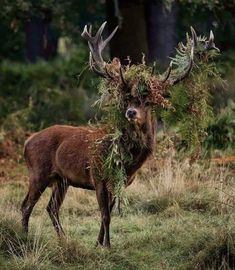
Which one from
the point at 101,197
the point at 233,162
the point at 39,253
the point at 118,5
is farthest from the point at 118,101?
the point at 118,5

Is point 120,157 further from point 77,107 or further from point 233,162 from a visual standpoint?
point 77,107

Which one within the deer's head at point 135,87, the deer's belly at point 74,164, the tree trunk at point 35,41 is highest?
the deer's head at point 135,87

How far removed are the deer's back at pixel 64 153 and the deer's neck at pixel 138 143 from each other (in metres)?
0.39

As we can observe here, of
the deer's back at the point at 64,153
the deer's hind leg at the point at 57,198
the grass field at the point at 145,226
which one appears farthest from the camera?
the deer's hind leg at the point at 57,198

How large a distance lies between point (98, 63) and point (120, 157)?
1.17 metres

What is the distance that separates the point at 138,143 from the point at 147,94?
59cm

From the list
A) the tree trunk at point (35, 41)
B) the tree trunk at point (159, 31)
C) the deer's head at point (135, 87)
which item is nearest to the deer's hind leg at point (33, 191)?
the deer's head at point (135, 87)

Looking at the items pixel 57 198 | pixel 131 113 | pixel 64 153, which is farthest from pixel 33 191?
pixel 131 113

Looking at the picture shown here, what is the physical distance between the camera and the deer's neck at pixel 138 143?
9.27 meters

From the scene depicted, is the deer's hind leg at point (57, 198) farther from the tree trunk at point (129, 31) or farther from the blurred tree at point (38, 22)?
the tree trunk at point (129, 31)

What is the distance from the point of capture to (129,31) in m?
17.9

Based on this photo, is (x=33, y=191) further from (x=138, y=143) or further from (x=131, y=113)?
(x=131, y=113)

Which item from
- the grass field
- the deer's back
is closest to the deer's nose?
the deer's back

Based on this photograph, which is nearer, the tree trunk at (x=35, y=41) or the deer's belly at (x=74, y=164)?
the deer's belly at (x=74, y=164)
